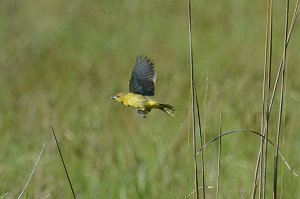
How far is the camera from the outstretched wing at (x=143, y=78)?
9.69 ft

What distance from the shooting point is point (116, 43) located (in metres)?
7.89

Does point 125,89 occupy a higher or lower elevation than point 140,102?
lower

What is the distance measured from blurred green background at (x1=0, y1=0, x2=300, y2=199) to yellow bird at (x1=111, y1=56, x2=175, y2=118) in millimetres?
172

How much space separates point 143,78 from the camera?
2.98m

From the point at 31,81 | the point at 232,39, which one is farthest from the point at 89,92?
the point at 232,39

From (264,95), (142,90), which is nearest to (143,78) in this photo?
(142,90)

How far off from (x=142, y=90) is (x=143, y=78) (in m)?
0.05

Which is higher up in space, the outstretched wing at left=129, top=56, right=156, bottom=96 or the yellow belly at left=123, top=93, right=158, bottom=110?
the outstretched wing at left=129, top=56, right=156, bottom=96

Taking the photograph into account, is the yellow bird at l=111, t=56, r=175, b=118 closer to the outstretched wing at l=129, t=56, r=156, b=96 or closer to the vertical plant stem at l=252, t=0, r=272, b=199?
the outstretched wing at l=129, t=56, r=156, b=96

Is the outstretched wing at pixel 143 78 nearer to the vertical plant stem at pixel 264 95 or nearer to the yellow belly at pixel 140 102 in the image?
the yellow belly at pixel 140 102

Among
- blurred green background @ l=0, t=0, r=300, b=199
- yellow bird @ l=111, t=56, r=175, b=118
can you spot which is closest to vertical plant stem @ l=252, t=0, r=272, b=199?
blurred green background @ l=0, t=0, r=300, b=199

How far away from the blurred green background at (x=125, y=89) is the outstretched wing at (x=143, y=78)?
20 centimetres

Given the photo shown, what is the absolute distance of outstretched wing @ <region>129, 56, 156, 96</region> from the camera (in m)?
2.95

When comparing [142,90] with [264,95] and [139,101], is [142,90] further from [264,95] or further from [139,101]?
[264,95]
